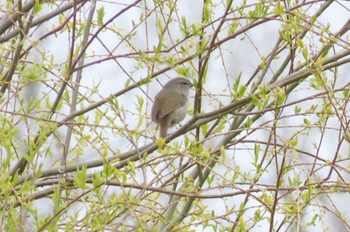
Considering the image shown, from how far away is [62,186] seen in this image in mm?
3572

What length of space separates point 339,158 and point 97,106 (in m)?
1.11

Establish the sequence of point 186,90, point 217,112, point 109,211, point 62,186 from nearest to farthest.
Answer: point 109,211
point 62,186
point 217,112
point 186,90

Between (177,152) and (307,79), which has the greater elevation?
(307,79)

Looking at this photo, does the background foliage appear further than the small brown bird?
No

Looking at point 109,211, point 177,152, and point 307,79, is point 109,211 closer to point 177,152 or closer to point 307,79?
point 177,152

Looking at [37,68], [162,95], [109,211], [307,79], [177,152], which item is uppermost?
[162,95]

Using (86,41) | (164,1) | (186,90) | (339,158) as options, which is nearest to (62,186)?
(86,41)

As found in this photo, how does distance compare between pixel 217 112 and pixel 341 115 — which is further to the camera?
pixel 217 112

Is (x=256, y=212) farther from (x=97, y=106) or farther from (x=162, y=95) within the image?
(x=162, y=95)

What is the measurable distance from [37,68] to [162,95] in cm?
261

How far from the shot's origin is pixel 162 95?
6.10 meters

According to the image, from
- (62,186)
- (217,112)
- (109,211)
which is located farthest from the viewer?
(217,112)

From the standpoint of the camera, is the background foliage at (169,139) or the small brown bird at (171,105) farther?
the small brown bird at (171,105)

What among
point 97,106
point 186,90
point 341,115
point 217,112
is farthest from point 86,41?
point 186,90
